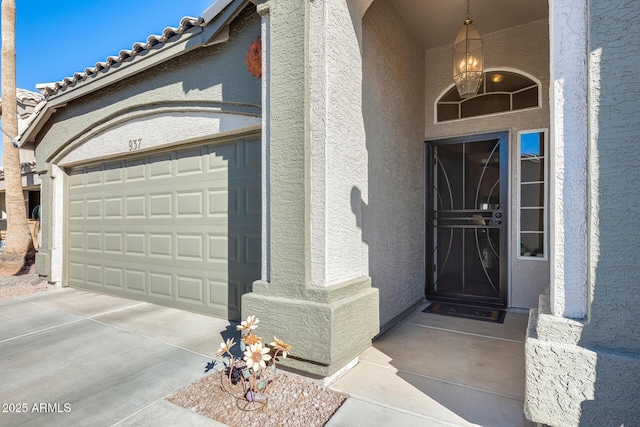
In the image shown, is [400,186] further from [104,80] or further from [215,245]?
[104,80]

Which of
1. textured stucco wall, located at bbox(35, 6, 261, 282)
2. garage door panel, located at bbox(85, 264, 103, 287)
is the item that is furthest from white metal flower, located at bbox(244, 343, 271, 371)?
garage door panel, located at bbox(85, 264, 103, 287)

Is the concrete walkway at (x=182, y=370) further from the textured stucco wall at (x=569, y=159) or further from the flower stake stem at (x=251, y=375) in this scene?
the textured stucco wall at (x=569, y=159)

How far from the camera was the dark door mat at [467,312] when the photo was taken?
4.66 meters

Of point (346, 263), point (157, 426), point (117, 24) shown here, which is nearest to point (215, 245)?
point (346, 263)

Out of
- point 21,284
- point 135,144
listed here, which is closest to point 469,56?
point 135,144

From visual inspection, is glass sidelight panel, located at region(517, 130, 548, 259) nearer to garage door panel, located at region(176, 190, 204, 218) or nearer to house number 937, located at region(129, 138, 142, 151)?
garage door panel, located at region(176, 190, 204, 218)

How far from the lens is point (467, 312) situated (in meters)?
4.91

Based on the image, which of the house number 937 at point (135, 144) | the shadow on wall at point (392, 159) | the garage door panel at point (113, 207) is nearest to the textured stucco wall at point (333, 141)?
the shadow on wall at point (392, 159)

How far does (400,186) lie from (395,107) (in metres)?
1.08

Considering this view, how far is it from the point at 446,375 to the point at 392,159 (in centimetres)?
261

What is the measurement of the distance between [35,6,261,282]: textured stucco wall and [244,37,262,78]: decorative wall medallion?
0.40ft

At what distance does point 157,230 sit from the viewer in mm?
5254

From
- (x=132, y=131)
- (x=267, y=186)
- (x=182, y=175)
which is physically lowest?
(x=267, y=186)

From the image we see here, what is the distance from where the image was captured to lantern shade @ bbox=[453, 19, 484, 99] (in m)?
3.85
